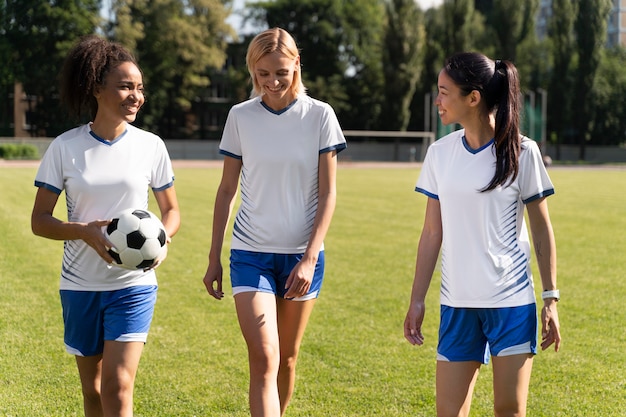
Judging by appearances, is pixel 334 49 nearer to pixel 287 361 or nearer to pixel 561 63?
pixel 561 63

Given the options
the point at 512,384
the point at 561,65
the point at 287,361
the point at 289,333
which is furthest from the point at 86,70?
the point at 561,65

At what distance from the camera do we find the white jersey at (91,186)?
3760 mm

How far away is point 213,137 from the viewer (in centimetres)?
7375

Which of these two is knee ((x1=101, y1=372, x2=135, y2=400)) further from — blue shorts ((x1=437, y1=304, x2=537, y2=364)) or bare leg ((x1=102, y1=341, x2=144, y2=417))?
blue shorts ((x1=437, y1=304, x2=537, y2=364))

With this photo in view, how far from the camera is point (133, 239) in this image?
3570 mm

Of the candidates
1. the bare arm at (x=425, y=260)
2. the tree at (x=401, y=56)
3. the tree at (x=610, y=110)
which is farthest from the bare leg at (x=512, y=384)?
the tree at (x=610, y=110)

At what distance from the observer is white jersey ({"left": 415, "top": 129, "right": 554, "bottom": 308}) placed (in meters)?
3.45

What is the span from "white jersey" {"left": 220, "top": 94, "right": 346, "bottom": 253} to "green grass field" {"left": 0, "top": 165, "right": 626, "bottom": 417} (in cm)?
175

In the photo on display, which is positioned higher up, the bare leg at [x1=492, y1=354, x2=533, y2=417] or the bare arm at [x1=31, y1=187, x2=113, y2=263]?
the bare arm at [x1=31, y1=187, x2=113, y2=263]

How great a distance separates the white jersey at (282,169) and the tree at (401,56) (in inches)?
2491

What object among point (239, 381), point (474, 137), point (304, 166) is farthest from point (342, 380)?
point (474, 137)

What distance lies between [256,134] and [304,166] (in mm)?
302

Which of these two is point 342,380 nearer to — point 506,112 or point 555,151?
point 506,112

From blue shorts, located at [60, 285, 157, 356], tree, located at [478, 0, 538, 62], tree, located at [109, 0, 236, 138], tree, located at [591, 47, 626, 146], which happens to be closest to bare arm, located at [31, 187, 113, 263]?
blue shorts, located at [60, 285, 157, 356]
